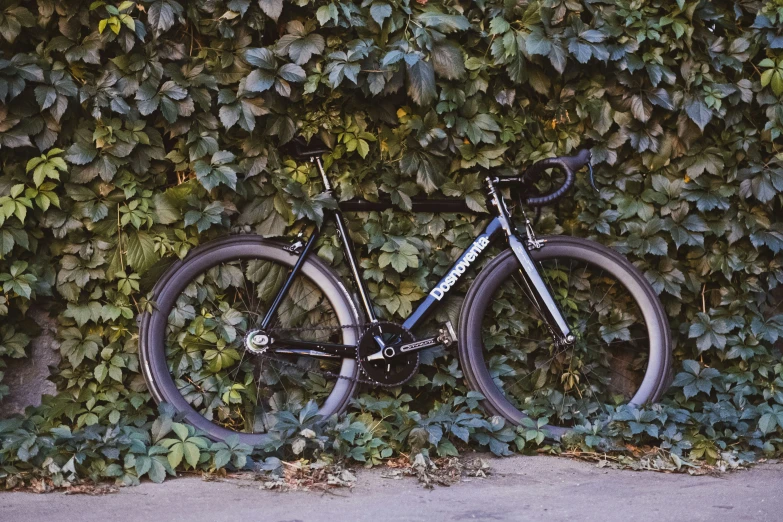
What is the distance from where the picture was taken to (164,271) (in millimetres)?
3891

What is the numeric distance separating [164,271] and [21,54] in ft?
3.59

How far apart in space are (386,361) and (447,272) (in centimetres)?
52

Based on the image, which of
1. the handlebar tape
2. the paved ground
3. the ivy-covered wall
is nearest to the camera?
the paved ground

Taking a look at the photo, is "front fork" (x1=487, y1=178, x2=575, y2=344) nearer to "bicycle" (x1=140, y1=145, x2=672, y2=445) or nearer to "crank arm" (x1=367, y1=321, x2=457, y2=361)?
"bicycle" (x1=140, y1=145, x2=672, y2=445)

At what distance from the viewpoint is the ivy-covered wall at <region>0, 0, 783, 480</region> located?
3.68 metres

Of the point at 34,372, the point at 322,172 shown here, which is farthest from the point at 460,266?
the point at 34,372

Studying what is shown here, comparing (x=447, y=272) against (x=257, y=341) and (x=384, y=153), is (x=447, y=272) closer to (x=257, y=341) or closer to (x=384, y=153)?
(x=384, y=153)

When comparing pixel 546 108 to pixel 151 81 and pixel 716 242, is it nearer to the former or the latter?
pixel 716 242

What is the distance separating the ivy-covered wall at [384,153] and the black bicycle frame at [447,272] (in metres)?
0.08

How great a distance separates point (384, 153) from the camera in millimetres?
4094

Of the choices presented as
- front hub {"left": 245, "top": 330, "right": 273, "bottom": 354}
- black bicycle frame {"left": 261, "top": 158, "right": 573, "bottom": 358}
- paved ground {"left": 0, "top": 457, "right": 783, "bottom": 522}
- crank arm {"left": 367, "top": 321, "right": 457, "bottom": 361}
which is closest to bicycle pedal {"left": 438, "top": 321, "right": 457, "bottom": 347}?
crank arm {"left": 367, "top": 321, "right": 457, "bottom": 361}

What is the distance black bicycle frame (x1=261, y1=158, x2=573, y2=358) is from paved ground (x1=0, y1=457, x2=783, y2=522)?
0.69 metres

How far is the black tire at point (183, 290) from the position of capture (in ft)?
12.3

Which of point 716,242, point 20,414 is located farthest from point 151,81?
point 716,242
